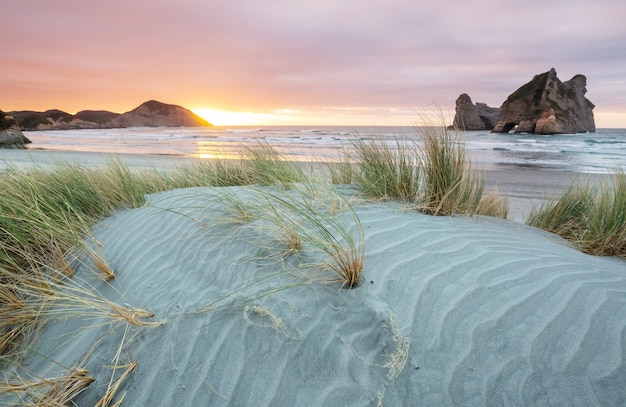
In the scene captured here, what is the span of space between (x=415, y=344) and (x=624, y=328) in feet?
3.31

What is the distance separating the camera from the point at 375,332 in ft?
5.41

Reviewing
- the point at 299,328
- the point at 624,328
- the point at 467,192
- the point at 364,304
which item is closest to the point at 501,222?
the point at 467,192

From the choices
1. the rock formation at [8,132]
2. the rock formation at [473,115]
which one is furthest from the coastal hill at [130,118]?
the rock formation at [473,115]

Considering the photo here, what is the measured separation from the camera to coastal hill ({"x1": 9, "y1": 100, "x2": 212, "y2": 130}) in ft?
251

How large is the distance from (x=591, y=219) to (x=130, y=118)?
10735cm

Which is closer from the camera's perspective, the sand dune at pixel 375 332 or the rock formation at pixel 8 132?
the sand dune at pixel 375 332

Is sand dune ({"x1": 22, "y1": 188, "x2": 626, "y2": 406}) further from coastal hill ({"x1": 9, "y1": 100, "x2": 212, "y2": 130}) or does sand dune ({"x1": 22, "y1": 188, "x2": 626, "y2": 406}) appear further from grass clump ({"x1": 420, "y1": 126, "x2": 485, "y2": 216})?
coastal hill ({"x1": 9, "y1": 100, "x2": 212, "y2": 130})

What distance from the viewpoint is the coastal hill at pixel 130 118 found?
76.5 m

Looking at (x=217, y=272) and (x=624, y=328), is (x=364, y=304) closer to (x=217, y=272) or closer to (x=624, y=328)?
(x=217, y=272)

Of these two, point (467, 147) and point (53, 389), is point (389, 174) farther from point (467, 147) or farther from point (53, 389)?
point (467, 147)

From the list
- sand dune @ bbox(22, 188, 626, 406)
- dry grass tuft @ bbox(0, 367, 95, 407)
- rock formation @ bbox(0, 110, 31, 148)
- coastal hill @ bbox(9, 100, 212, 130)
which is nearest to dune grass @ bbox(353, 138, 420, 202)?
sand dune @ bbox(22, 188, 626, 406)

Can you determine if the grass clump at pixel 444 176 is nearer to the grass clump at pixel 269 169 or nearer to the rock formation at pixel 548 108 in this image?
the grass clump at pixel 269 169

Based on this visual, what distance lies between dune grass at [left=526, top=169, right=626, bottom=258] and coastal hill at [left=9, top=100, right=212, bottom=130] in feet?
264

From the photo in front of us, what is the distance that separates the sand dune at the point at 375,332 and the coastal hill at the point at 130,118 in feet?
261
